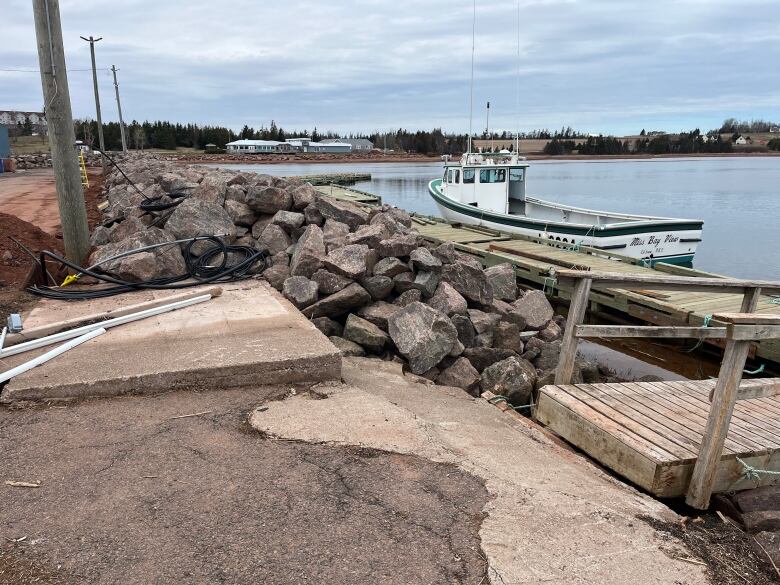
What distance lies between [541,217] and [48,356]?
17.3 m

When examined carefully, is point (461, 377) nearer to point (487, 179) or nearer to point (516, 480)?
point (516, 480)

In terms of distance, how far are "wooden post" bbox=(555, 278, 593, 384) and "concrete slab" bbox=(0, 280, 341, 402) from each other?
5.91 feet

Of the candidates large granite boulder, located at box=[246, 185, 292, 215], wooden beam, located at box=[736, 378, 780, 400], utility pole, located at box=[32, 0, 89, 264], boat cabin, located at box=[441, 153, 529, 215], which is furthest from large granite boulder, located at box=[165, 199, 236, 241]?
boat cabin, located at box=[441, 153, 529, 215]

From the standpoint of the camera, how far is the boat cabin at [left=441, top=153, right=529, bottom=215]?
19484 mm

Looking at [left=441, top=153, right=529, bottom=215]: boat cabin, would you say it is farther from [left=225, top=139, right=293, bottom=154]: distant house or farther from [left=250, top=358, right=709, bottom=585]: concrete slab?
[left=225, top=139, right=293, bottom=154]: distant house

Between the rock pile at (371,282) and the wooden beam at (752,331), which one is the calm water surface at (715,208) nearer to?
the rock pile at (371,282)

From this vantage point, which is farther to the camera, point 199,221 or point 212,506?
point 199,221

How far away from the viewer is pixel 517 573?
95.7 inches

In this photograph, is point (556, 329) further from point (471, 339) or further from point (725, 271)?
point (725, 271)

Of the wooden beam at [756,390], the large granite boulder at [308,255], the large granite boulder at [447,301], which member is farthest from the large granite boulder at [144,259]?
the wooden beam at [756,390]

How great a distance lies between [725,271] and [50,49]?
59.6 ft

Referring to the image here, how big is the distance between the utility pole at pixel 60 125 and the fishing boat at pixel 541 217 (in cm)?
1086

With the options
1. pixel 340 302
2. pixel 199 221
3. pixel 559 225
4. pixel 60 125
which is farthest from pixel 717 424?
pixel 559 225

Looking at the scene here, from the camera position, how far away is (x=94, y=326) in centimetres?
475
